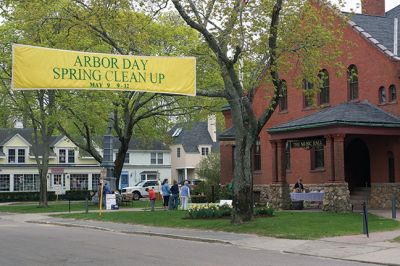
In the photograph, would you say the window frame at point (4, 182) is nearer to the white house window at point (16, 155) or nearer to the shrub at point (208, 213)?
the white house window at point (16, 155)

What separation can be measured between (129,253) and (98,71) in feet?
22.3

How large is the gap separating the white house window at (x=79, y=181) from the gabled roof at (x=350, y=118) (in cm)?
4030

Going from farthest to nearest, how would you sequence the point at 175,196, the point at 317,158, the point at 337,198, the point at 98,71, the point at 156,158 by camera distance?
the point at 156,158, the point at 317,158, the point at 175,196, the point at 337,198, the point at 98,71

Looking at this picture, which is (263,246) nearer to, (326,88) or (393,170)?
(393,170)

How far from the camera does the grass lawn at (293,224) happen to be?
19.4 metres

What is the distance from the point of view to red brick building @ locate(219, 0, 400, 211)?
90.5ft

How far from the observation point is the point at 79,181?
67250 mm

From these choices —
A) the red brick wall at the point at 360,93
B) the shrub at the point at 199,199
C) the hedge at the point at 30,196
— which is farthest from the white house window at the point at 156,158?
the red brick wall at the point at 360,93

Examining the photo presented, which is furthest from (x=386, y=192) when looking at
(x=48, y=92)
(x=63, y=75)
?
(x=48, y=92)

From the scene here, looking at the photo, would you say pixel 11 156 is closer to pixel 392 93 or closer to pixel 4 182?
pixel 4 182

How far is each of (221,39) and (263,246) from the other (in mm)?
7869

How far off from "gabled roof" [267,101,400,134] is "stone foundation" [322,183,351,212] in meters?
2.83

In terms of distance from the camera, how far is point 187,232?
21.3 metres

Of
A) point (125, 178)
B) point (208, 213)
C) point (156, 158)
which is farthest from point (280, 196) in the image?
point (156, 158)
